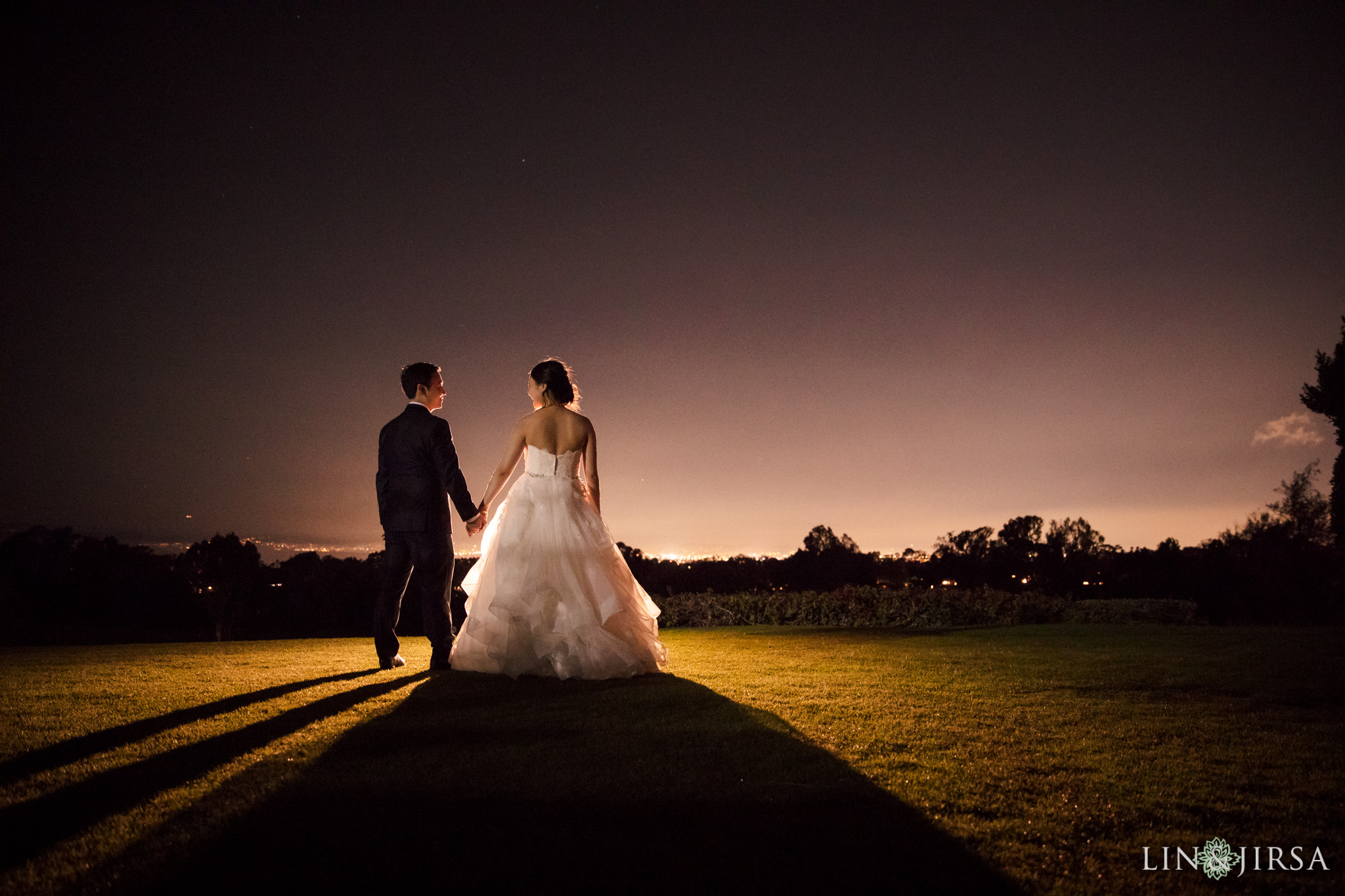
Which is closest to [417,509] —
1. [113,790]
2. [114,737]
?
[114,737]

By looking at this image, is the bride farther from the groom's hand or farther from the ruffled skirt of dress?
the groom's hand

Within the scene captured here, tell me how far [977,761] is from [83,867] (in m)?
3.35

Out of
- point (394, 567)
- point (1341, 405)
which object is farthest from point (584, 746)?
point (1341, 405)

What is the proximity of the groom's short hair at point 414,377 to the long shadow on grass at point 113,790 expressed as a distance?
3.69 m

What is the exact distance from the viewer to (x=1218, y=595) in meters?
27.5

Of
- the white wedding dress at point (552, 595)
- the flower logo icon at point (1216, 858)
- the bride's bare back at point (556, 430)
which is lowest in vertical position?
the flower logo icon at point (1216, 858)

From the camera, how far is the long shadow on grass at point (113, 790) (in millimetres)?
2070

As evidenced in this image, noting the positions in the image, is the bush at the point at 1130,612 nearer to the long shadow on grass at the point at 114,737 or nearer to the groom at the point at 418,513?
the groom at the point at 418,513

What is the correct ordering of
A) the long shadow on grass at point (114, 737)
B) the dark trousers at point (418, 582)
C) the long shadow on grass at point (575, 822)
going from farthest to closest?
the dark trousers at point (418, 582)
the long shadow on grass at point (114, 737)
the long shadow on grass at point (575, 822)

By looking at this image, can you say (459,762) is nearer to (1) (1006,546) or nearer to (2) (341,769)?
(2) (341,769)

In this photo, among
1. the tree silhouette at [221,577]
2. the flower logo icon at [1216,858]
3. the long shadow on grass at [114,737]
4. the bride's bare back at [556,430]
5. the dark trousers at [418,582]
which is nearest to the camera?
the flower logo icon at [1216,858]

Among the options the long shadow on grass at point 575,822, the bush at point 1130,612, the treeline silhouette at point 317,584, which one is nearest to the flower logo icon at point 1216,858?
the long shadow on grass at point 575,822

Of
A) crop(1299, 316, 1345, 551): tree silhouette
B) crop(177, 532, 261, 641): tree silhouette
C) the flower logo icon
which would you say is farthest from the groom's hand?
crop(1299, 316, 1345, 551): tree silhouette

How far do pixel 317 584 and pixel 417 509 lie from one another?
16393 mm
